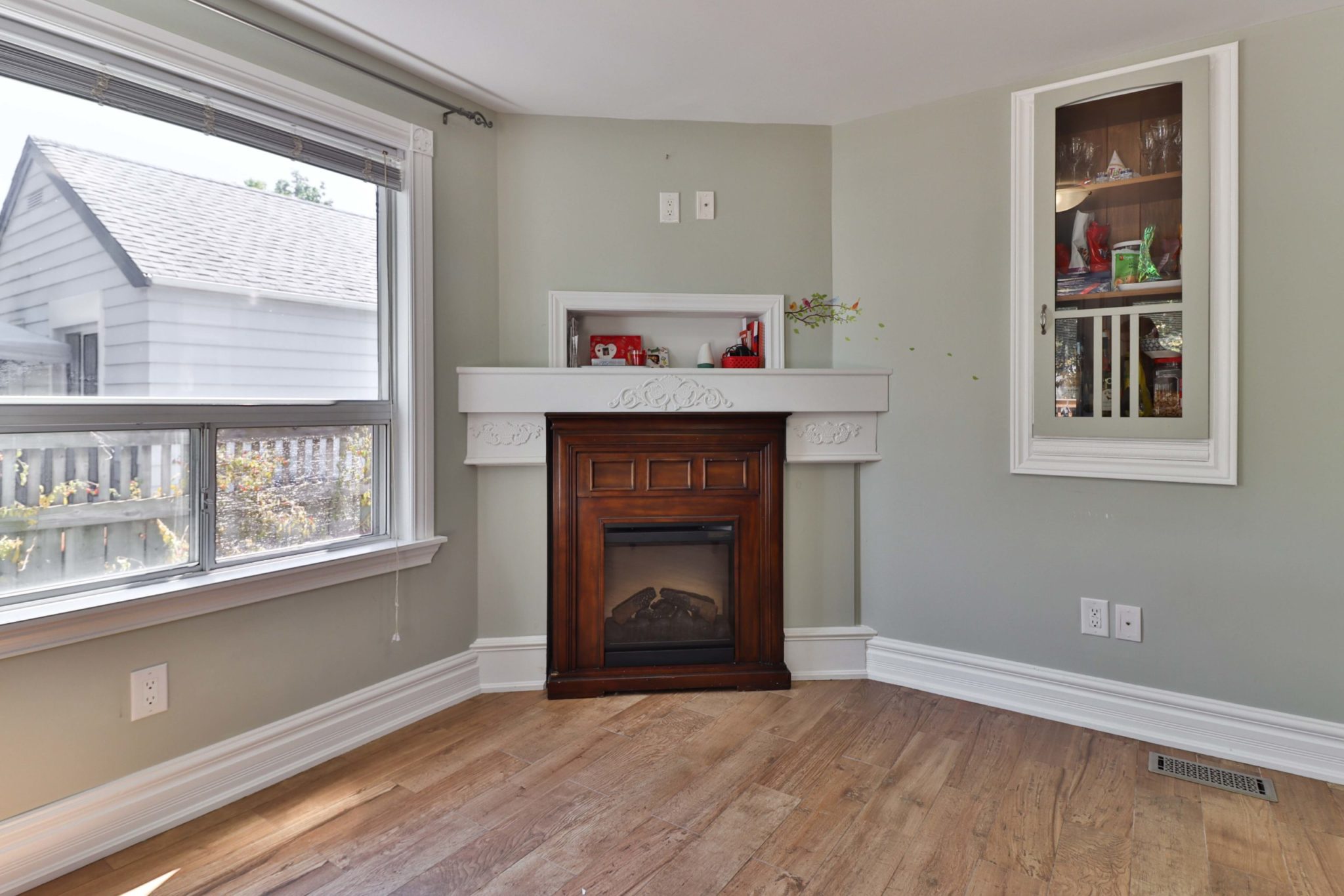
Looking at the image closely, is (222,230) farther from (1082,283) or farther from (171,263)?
(1082,283)

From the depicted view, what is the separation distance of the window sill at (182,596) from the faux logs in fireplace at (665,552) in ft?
2.15

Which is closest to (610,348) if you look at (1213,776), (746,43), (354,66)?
(746,43)

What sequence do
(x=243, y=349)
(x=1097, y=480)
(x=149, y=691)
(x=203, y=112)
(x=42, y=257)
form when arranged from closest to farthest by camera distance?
(x=42, y=257) < (x=149, y=691) < (x=203, y=112) < (x=243, y=349) < (x=1097, y=480)

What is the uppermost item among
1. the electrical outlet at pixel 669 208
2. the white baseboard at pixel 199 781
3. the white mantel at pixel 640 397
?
the electrical outlet at pixel 669 208

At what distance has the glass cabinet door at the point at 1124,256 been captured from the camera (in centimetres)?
224

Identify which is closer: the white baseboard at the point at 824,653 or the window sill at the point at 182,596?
the window sill at the point at 182,596

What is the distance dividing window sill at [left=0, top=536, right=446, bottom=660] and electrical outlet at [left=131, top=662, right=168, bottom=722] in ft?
0.43

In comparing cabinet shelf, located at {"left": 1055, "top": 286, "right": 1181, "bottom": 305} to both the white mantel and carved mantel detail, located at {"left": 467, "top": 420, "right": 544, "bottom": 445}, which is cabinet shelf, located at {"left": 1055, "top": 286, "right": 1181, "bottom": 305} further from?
carved mantel detail, located at {"left": 467, "top": 420, "right": 544, "bottom": 445}

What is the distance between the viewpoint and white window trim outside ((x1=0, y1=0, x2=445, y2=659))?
1.64 meters

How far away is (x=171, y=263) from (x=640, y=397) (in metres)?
1.52

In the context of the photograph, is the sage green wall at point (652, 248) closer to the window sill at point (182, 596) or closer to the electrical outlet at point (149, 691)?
the window sill at point (182, 596)

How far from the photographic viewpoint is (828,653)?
9.35 ft

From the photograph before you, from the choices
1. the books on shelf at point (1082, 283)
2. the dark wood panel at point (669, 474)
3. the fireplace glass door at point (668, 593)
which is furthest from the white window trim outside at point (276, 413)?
the books on shelf at point (1082, 283)

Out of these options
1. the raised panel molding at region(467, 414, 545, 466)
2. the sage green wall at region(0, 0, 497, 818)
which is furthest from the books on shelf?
the sage green wall at region(0, 0, 497, 818)
